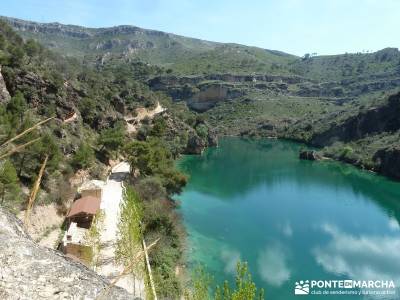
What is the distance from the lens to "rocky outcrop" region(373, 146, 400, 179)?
78375 millimetres

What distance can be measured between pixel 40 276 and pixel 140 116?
81.9m

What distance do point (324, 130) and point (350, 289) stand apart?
91044mm

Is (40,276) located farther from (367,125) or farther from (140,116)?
(367,125)

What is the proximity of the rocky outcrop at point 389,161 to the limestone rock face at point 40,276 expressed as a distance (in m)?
81.7

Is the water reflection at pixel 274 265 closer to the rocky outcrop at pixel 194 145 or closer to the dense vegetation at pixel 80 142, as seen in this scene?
the dense vegetation at pixel 80 142

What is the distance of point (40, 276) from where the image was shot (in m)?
4.20

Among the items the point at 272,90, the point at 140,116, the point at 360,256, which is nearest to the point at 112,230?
the point at 360,256

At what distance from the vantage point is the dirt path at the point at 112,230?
23641 millimetres

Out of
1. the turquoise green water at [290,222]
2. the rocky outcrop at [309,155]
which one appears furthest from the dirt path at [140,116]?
the rocky outcrop at [309,155]

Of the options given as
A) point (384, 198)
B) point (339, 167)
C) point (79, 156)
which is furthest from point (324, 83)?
point (79, 156)

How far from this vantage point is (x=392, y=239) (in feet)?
140

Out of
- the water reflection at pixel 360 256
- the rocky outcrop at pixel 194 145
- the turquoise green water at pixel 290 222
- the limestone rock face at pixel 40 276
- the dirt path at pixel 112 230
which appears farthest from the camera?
the rocky outcrop at pixel 194 145

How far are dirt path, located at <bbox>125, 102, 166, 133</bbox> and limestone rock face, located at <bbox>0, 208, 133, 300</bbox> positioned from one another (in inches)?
2846

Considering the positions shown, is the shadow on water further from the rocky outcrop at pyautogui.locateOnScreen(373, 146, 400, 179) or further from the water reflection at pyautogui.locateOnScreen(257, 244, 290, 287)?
the water reflection at pyautogui.locateOnScreen(257, 244, 290, 287)
